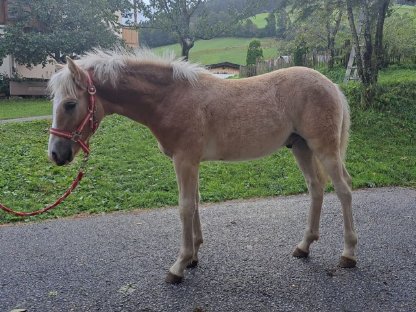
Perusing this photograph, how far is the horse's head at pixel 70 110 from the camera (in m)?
3.39

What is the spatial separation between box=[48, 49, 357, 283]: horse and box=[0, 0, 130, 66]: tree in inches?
691

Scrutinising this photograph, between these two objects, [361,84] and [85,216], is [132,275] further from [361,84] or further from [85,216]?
[361,84]

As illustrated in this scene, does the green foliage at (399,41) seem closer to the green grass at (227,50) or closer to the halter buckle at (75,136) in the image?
the green grass at (227,50)

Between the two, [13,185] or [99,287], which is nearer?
[99,287]

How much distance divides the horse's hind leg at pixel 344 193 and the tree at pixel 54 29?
18316 mm

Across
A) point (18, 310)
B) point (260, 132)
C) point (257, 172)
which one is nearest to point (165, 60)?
point (260, 132)

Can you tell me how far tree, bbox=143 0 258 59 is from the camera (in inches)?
886

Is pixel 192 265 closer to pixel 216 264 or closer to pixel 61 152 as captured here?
pixel 216 264

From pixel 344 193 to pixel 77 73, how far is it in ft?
9.20

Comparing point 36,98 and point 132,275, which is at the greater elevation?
point 36,98

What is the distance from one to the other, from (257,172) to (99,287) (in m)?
5.26

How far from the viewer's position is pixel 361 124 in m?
11.3

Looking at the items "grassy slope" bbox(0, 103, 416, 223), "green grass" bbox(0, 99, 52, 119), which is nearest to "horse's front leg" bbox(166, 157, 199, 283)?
"grassy slope" bbox(0, 103, 416, 223)

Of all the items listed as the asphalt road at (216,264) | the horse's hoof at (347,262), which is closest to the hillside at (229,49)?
the asphalt road at (216,264)
